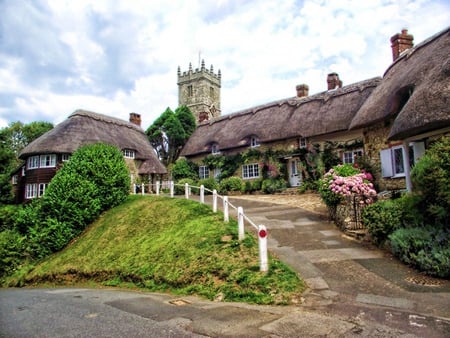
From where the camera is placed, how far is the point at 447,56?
12016 mm

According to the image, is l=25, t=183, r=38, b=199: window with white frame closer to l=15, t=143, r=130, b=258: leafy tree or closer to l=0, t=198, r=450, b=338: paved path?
l=15, t=143, r=130, b=258: leafy tree

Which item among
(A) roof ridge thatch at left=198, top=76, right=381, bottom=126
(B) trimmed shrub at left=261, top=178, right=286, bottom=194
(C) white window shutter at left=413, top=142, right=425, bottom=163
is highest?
(A) roof ridge thatch at left=198, top=76, right=381, bottom=126

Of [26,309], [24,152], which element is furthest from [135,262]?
[24,152]

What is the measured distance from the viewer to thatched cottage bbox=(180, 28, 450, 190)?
34.3 ft

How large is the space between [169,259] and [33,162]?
2383 centimetres

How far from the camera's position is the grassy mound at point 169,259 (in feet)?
20.9

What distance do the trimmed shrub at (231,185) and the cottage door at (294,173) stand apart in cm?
370

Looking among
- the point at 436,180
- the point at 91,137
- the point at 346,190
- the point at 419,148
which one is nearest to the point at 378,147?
the point at 419,148

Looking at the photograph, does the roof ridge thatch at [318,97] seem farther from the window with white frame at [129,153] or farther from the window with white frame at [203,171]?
the window with white frame at [129,153]

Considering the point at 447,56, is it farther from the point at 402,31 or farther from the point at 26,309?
the point at 26,309

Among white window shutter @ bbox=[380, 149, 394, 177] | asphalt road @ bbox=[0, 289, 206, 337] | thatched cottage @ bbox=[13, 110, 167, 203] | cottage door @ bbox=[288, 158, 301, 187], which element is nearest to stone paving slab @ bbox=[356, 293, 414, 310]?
asphalt road @ bbox=[0, 289, 206, 337]

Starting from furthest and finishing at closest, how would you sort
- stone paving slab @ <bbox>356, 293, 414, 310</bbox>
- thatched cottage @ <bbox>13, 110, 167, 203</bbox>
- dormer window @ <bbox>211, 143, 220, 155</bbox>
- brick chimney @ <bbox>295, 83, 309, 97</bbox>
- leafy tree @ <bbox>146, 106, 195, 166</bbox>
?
1. leafy tree @ <bbox>146, 106, 195, 166</bbox>
2. dormer window @ <bbox>211, 143, 220, 155</bbox>
3. brick chimney @ <bbox>295, 83, 309, 97</bbox>
4. thatched cottage @ <bbox>13, 110, 167, 203</bbox>
5. stone paving slab @ <bbox>356, 293, 414, 310</bbox>

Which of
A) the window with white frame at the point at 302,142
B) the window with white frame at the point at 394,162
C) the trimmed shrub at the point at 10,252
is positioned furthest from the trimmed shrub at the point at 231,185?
the trimmed shrub at the point at 10,252

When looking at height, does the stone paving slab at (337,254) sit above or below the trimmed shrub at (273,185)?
below
